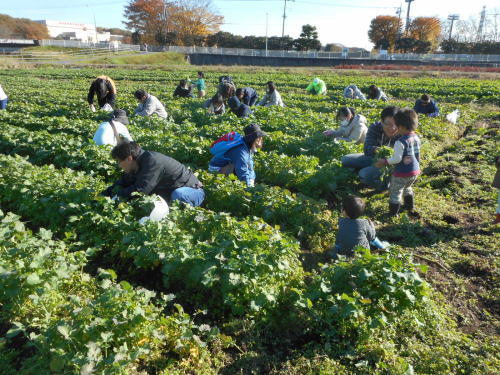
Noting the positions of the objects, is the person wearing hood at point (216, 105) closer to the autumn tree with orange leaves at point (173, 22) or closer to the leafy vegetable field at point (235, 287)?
the leafy vegetable field at point (235, 287)

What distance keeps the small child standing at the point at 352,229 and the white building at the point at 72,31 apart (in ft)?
329

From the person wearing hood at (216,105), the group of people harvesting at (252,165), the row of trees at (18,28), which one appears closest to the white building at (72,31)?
the row of trees at (18,28)

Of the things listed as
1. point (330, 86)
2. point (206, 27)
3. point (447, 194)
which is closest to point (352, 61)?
point (330, 86)

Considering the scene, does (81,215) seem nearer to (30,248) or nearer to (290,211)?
(30,248)

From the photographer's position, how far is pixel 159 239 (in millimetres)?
3811

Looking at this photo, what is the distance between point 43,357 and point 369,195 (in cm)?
553

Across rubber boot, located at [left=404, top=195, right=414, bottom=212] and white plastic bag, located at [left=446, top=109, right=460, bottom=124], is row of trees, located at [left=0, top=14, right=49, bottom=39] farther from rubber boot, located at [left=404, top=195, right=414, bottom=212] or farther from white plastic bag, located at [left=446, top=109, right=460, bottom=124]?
rubber boot, located at [left=404, top=195, right=414, bottom=212]

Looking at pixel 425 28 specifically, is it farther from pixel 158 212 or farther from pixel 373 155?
pixel 158 212

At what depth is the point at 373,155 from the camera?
6.69 m

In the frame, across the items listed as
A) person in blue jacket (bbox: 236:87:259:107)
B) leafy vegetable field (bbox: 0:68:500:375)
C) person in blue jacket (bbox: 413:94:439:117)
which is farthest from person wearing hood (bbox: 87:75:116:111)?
person in blue jacket (bbox: 413:94:439:117)

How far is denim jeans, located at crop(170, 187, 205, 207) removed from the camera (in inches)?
199

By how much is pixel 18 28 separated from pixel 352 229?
10248 cm

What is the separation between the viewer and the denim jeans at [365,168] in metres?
6.47

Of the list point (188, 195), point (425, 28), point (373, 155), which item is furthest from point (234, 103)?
point (425, 28)
